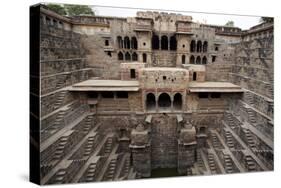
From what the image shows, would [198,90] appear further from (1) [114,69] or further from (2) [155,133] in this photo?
(1) [114,69]

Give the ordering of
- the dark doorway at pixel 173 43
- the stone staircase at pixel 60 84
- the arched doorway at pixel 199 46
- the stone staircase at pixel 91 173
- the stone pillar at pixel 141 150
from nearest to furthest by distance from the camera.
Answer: the stone staircase at pixel 60 84 → the stone staircase at pixel 91 173 → the stone pillar at pixel 141 150 → the arched doorway at pixel 199 46 → the dark doorway at pixel 173 43

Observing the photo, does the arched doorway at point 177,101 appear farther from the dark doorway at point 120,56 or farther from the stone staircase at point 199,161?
the dark doorway at point 120,56

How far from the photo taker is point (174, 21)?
6172 millimetres

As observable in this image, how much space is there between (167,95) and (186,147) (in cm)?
158

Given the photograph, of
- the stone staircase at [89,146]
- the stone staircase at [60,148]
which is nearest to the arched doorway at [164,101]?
the stone staircase at [89,146]

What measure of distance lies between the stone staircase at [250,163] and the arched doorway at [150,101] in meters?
2.84

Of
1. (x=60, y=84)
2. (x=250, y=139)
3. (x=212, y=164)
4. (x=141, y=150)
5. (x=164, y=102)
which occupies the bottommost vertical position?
(x=212, y=164)

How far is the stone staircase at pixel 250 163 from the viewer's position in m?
6.14

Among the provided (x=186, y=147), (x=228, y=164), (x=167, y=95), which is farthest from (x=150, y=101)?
(x=228, y=164)

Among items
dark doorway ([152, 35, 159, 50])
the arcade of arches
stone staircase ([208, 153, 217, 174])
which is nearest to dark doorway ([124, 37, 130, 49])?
dark doorway ([152, 35, 159, 50])

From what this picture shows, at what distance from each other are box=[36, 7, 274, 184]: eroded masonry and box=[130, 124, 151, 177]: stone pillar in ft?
0.09

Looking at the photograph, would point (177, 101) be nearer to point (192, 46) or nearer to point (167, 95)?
point (167, 95)

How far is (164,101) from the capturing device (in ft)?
21.9

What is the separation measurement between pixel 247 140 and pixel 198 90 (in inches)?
75.4
